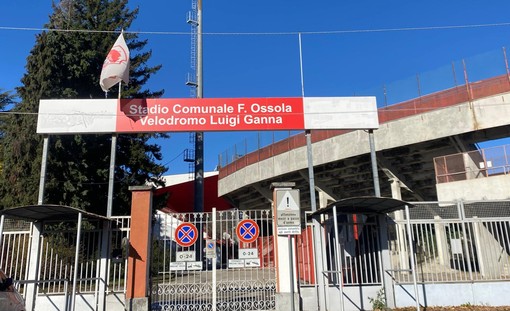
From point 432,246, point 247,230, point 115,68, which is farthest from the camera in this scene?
point 115,68

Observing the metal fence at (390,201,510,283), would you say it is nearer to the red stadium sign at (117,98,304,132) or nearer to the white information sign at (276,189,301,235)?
the white information sign at (276,189,301,235)

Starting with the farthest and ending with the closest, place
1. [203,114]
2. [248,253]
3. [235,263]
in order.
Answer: [203,114] → [248,253] → [235,263]

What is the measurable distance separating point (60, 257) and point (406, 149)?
18.2 meters

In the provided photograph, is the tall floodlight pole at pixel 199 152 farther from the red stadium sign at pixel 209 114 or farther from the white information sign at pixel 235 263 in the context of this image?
the white information sign at pixel 235 263

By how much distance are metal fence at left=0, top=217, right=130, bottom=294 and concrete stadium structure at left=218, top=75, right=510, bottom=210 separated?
51.0 feet

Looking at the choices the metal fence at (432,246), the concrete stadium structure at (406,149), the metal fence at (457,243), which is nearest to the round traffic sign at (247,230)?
the metal fence at (432,246)

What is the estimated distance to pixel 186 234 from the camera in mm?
11508

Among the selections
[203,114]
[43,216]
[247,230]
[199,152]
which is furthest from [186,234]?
[199,152]

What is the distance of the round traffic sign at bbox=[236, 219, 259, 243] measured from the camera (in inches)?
452

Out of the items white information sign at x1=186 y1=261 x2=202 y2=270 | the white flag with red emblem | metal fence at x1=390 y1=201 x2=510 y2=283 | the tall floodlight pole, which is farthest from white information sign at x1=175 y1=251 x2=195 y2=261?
the tall floodlight pole

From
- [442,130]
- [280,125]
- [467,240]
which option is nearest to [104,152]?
[280,125]

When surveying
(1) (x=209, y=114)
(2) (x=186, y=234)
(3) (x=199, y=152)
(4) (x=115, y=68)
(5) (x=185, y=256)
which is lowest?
(5) (x=185, y=256)

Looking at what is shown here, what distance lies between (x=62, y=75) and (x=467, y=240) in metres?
24.1

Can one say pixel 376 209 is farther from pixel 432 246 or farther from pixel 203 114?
pixel 203 114
